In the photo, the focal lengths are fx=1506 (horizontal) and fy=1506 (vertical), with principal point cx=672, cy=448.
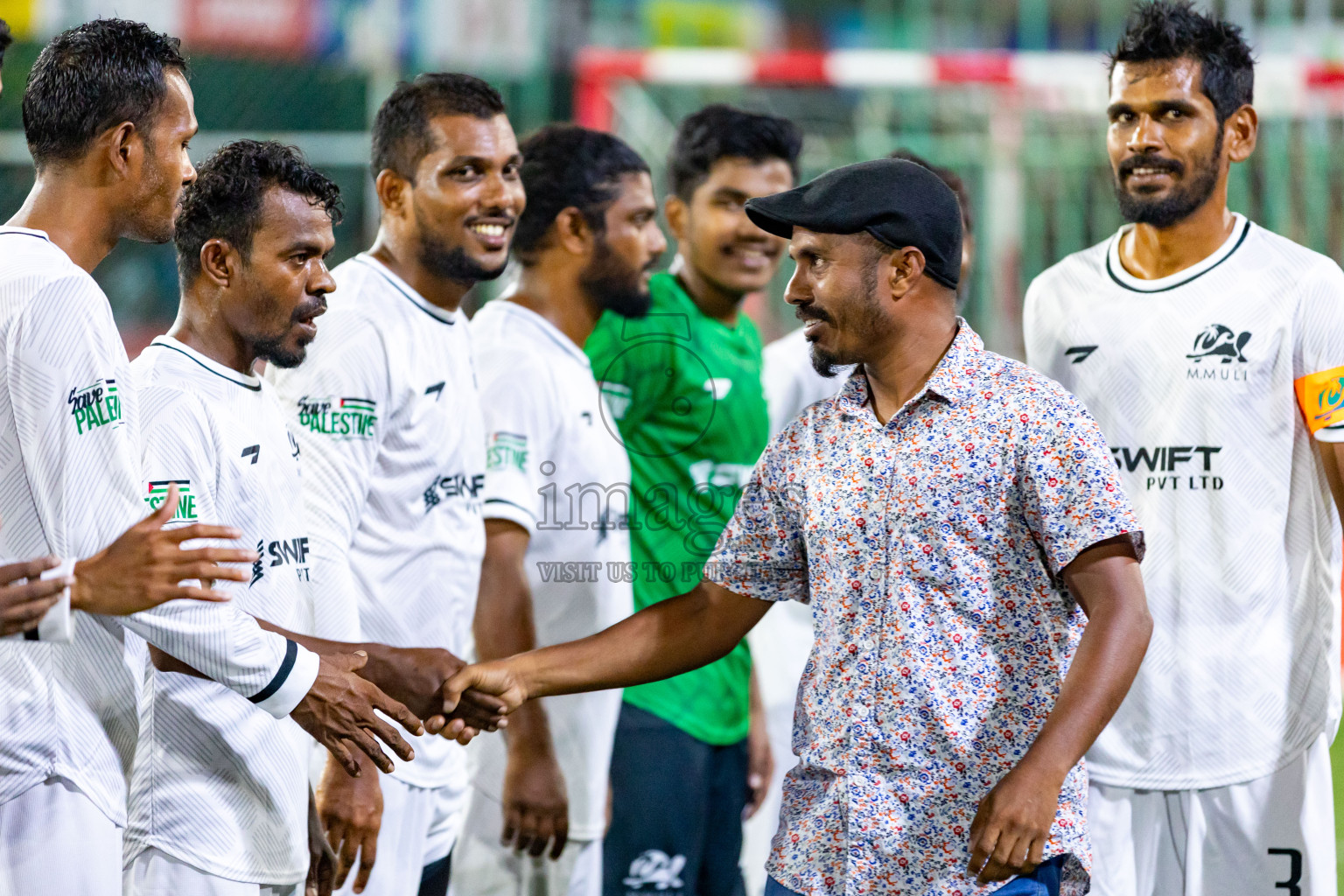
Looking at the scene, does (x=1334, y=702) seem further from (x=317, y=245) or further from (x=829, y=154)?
(x=829, y=154)

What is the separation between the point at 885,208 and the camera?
261 centimetres

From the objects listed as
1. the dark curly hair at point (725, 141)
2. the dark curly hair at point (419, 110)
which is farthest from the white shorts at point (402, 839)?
the dark curly hair at point (725, 141)

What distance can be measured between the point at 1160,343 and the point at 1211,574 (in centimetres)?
52

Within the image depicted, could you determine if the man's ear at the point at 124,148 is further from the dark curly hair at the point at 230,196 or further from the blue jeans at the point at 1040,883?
the blue jeans at the point at 1040,883

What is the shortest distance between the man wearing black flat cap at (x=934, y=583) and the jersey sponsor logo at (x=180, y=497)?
1.08 meters

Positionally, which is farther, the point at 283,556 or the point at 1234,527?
the point at 1234,527

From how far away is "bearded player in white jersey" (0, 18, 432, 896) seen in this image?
2.33 metres

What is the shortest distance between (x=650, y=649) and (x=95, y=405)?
111 cm

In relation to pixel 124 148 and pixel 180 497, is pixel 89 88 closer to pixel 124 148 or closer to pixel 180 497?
pixel 124 148

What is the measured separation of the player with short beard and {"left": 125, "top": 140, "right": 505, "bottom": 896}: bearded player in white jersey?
30.0 inches

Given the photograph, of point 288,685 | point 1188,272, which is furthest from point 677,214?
point 288,685

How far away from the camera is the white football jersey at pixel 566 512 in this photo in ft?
13.0

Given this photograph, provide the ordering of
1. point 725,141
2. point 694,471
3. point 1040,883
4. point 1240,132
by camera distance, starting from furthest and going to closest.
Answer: point 725,141
point 694,471
point 1240,132
point 1040,883

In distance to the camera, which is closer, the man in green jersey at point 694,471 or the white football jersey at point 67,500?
the white football jersey at point 67,500
